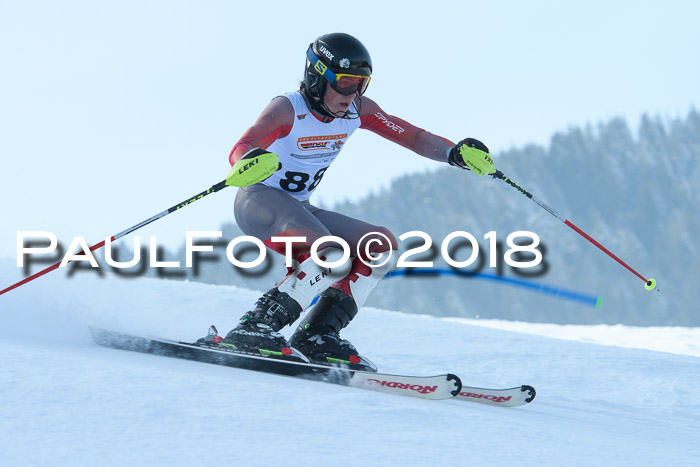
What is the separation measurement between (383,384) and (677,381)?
2918 mm

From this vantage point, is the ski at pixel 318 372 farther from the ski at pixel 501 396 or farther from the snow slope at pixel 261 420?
the ski at pixel 501 396

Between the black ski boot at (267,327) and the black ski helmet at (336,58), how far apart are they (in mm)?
1234

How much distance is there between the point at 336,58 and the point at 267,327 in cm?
157

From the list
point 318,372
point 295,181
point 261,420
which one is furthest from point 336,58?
point 261,420

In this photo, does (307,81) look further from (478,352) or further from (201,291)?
(201,291)

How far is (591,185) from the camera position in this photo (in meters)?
99.3

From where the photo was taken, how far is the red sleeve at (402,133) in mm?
5121

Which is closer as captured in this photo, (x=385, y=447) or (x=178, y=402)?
(x=385, y=447)

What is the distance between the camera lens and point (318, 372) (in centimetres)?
409

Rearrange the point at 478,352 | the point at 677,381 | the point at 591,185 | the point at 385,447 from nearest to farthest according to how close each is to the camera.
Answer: the point at 385,447 → the point at 677,381 → the point at 478,352 → the point at 591,185

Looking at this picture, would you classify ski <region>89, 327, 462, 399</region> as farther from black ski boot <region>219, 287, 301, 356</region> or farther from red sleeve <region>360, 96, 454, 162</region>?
Result: red sleeve <region>360, 96, 454, 162</region>

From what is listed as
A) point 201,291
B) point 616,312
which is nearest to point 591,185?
point 616,312

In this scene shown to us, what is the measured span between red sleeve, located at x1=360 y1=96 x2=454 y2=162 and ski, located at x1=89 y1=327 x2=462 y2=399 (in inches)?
67.4

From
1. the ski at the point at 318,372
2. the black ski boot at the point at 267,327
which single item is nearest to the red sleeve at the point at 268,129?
the black ski boot at the point at 267,327
